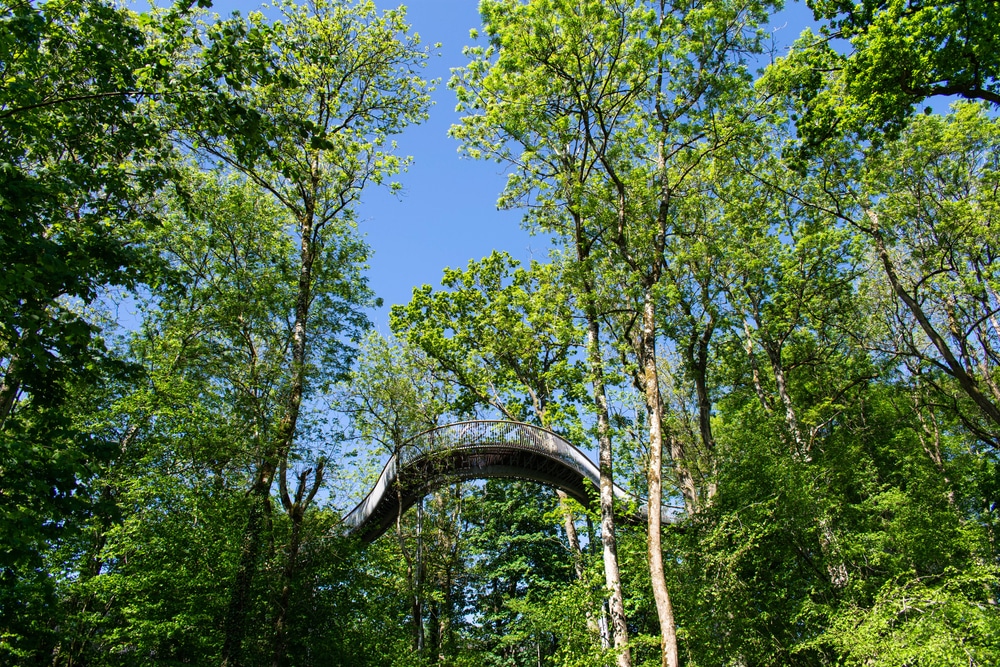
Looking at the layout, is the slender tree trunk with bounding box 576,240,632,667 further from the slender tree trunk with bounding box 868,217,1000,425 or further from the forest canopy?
the slender tree trunk with bounding box 868,217,1000,425

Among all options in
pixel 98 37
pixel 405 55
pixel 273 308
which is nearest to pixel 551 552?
pixel 273 308

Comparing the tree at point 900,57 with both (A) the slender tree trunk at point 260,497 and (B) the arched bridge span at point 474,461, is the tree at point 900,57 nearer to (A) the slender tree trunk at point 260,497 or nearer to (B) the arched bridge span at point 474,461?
(B) the arched bridge span at point 474,461

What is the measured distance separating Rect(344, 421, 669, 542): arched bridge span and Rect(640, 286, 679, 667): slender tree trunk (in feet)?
12.7

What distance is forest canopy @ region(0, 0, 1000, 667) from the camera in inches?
278

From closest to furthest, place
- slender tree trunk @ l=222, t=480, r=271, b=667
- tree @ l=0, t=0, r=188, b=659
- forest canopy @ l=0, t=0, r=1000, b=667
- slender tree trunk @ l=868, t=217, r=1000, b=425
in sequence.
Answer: tree @ l=0, t=0, r=188, b=659, forest canopy @ l=0, t=0, r=1000, b=667, slender tree trunk @ l=222, t=480, r=271, b=667, slender tree trunk @ l=868, t=217, r=1000, b=425

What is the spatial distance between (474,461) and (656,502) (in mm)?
6378

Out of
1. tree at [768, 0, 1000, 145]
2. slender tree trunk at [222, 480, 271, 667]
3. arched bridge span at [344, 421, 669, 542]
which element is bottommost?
slender tree trunk at [222, 480, 271, 667]

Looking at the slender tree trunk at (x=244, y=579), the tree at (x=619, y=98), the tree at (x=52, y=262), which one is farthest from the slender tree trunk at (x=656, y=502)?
the tree at (x=52, y=262)

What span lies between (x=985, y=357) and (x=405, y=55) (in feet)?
58.1

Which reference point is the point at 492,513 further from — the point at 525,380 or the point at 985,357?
the point at 985,357

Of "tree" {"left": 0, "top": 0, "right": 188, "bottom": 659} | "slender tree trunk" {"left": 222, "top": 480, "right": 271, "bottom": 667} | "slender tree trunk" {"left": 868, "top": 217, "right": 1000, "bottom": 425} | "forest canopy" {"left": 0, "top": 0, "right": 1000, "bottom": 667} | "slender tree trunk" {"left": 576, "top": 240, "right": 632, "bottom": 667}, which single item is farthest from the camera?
"slender tree trunk" {"left": 868, "top": 217, "right": 1000, "bottom": 425}

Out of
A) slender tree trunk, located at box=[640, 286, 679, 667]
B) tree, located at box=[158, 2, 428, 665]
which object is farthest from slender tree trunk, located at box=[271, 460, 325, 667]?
slender tree trunk, located at box=[640, 286, 679, 667]

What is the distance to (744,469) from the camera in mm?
11062

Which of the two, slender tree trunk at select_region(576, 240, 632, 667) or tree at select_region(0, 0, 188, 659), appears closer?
tree at select_region(0, 0, 188, 659)
